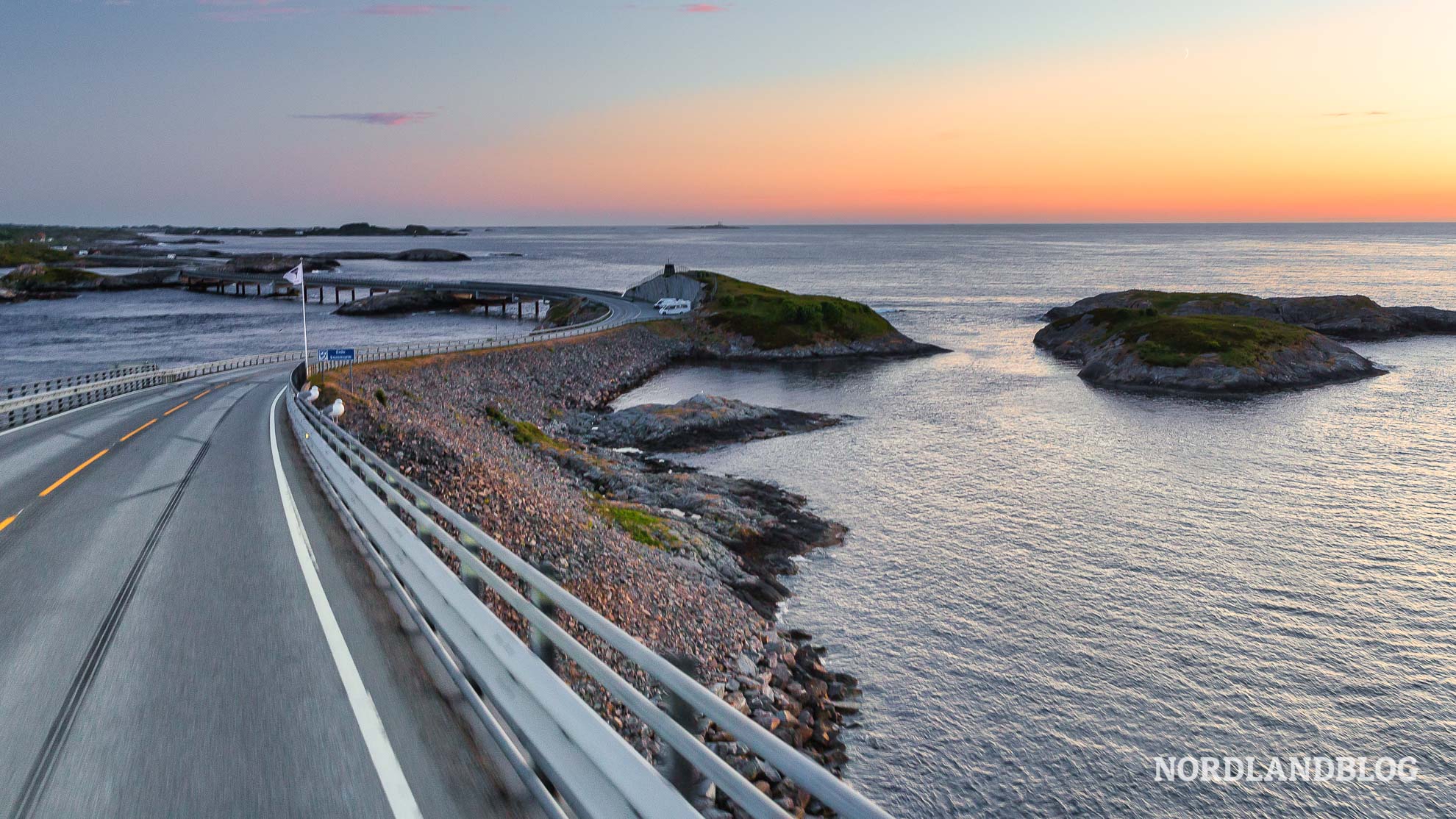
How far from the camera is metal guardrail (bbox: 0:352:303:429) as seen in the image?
1145 inches

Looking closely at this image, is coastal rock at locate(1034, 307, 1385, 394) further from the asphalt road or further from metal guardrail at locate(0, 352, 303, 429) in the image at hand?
metal guardrail at locate(0, 352, 303, 429)

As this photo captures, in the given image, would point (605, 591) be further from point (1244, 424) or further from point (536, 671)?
point (1244, 424)

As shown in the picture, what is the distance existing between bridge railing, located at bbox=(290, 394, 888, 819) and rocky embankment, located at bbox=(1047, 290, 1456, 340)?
295 ft

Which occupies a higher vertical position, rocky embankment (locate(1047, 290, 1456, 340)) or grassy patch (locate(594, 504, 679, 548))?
rocky embankment (locate(1047, 290, 1456, 340))

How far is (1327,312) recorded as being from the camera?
295ft

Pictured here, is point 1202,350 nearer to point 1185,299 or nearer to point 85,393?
point 1185,299

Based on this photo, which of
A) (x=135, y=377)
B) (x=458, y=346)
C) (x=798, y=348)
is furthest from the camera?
(x=798, y=348)

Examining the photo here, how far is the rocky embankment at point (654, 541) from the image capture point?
15453 mm

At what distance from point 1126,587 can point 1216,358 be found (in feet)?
146

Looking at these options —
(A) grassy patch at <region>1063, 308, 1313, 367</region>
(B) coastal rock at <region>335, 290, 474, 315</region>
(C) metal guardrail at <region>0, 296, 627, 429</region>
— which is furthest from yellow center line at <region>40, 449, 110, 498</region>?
(B) coastal rock at <region>335, 290, 474, 315</region>

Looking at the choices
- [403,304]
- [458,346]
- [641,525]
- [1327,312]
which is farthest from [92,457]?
[1327,312]

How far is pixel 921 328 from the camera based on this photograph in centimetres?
9406

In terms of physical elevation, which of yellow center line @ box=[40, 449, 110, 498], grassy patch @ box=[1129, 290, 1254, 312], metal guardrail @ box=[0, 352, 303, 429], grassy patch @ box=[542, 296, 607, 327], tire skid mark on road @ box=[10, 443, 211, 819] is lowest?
metal guardrail @ box=[0, 352, 303, 429]

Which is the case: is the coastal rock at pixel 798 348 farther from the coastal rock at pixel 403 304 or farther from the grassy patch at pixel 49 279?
the grassy patch at pixel 49 279
